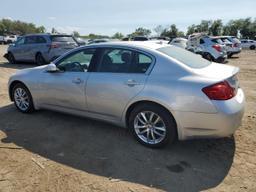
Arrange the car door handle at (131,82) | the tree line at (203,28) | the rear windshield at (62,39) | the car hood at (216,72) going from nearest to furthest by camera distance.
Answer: the car hood at (216,72) < the car door handle at (131,82) < the rear windshield at (62,39) < the tree line at (203,28)

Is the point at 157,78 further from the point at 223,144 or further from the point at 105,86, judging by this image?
the point at 223,144

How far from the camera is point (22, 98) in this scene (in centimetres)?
568

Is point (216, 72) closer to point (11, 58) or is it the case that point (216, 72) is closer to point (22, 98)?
point (22, 98)

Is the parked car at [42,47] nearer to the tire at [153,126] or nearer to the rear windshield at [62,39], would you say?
the rear windshield at [62,39]

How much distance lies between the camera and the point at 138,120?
416 cm

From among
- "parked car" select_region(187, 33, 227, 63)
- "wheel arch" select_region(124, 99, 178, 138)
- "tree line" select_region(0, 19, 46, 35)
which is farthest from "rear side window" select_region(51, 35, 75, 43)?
"tree line" select_region(0, 19, 46, 35)

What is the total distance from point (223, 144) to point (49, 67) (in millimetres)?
3268

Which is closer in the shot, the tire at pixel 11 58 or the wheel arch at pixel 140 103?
the wheel arch at pixel 140 103

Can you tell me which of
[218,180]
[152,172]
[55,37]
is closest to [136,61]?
[152,172]

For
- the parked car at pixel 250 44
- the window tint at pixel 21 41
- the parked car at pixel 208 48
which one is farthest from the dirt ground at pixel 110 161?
the parked car at pixel 250 44

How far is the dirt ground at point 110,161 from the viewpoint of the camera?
10.6ft

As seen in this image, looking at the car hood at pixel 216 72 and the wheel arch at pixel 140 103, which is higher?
the car hood at pixel 216 72

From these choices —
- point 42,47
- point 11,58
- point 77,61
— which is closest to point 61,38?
point 42,47

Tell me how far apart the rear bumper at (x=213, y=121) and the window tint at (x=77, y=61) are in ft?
6.16
